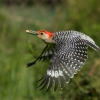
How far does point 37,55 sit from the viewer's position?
725 centimetres

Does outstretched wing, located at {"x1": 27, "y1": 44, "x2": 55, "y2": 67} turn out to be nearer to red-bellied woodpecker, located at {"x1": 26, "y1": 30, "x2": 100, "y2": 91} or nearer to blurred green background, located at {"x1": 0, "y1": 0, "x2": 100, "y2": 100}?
red-bellied woodpecker, located at {"x1": 26, "y1": 30, "x2": 100, "y2": 91}

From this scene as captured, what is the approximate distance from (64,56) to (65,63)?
103 millimetres

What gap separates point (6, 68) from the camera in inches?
311

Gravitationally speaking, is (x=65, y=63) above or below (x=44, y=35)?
below

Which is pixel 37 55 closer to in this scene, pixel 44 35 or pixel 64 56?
pixel 44 35

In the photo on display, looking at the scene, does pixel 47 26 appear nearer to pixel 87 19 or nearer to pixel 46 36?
pixel 87 19

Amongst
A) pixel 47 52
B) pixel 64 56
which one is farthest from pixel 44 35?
pixel 64 56

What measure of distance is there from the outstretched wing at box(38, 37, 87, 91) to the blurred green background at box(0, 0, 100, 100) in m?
0.97

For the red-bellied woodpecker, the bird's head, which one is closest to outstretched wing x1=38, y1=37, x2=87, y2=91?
the red-bellied woodpecker

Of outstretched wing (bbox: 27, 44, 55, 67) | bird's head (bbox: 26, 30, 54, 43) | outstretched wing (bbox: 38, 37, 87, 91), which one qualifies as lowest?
outstretched wing (bbox: 38, 37, 87, 91)

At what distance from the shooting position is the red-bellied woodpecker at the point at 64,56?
579 cm

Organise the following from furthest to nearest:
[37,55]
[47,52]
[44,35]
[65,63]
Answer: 1. [37,55]
2. [47,52]
3. [44,35]
4. [65,63]

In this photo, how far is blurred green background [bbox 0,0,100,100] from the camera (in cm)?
723

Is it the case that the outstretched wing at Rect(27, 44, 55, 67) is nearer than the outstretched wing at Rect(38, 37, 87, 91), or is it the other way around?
the outstretched wing at Rect(38, 37, 87, 91)
